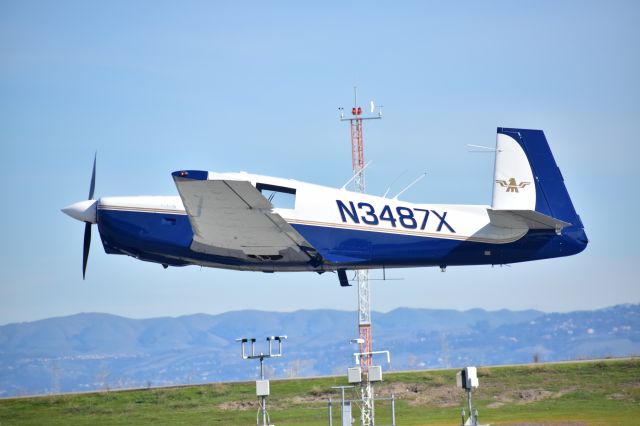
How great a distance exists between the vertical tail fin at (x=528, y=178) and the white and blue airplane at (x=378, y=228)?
0.03 meters

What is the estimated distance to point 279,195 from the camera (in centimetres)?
3247

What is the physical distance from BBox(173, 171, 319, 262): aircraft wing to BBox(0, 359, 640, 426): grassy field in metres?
7.07

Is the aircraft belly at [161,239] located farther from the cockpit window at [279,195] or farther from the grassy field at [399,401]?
the grassy field at [399,401]

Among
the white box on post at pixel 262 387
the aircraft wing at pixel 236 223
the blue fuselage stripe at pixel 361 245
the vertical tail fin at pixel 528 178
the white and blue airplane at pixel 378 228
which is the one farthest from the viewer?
the vertical tail fin at pixel 528 178

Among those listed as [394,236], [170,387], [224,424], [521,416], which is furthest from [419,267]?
[170,387]

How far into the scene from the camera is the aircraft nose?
34.4 m

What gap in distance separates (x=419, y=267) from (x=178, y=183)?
26.4ft

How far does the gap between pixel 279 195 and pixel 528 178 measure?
24.5 ft

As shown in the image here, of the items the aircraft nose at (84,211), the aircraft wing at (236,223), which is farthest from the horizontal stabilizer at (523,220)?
the aircraft nose at (84,211)

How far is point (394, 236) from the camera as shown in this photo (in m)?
33.0

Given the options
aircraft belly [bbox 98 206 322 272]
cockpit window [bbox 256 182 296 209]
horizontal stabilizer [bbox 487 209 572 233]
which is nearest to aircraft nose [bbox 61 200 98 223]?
aircraft belly [bbox 98 206 322 272]

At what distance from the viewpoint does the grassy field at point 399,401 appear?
123 feet

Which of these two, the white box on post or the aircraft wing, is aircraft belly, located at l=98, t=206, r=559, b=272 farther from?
the white box on post

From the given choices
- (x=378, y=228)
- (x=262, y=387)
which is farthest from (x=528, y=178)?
(x=262, y=387)
